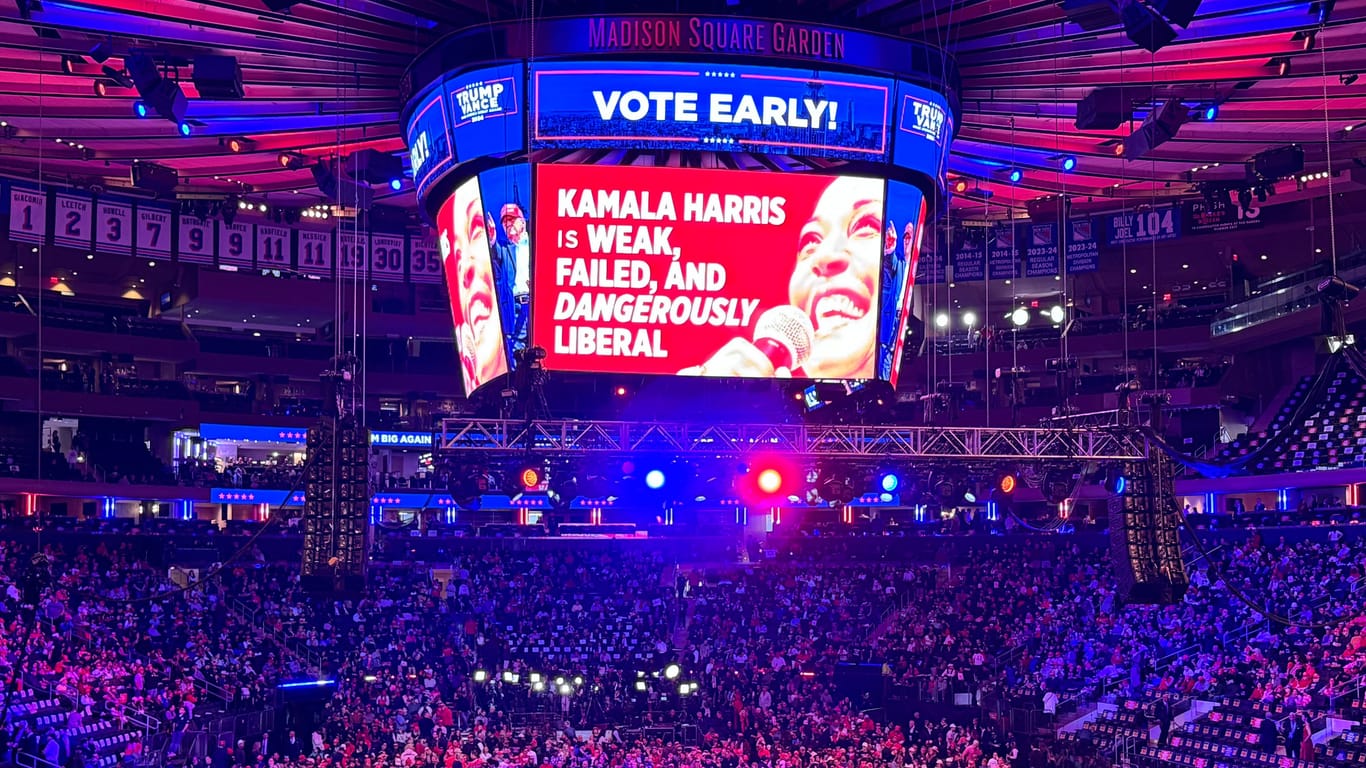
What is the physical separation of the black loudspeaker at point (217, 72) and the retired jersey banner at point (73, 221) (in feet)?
54.8

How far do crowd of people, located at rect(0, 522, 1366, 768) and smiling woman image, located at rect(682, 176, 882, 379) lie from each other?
27.3ft

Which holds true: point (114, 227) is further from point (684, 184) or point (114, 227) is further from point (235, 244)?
point (684, 184)

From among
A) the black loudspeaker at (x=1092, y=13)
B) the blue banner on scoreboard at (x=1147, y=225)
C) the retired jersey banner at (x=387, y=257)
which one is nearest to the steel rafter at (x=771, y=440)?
the black loudspeaker at (x=1092, y=13)

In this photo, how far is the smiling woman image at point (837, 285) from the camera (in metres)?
21.9

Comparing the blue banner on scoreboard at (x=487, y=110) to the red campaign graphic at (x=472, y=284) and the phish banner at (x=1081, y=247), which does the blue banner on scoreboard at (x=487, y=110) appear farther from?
the phish banner at (x=1081, y=247)

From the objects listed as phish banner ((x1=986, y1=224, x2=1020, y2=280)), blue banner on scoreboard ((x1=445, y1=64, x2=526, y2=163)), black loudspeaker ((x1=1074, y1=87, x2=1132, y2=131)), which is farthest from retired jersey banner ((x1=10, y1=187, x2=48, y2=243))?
black loudspeaker ((x1=1074, y1=87, x2=1132, y2=131))

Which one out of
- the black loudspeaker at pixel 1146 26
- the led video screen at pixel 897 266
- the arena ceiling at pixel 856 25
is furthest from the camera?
the led video screen at pixel 897 266

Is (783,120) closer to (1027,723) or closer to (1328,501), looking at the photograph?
(1027,723)

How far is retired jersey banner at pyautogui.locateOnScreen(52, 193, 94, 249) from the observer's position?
116 feet

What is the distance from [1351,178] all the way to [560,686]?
76.9 feet

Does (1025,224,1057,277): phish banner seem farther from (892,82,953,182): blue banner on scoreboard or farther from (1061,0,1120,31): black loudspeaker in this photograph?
(1061,0,1120,31): black loudspeaker

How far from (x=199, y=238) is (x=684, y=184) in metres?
22.5

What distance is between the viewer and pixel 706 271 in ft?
71.2

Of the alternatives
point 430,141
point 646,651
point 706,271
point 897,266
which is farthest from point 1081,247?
point 430,141
